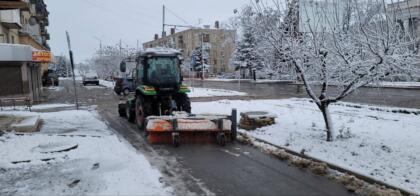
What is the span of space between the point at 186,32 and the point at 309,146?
305ft

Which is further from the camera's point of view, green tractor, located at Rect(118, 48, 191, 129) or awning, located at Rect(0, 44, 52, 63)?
awning, located at Rect(0, 44, 52, 63)

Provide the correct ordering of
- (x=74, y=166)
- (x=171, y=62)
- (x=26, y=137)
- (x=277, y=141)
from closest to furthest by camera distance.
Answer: (x=74, y=166)
(x=277, y=141)
(x=26, y=137)
(x=171, y=62)

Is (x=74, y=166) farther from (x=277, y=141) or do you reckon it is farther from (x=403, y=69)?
(x=403, y=69)

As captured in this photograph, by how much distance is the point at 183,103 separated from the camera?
1303cm

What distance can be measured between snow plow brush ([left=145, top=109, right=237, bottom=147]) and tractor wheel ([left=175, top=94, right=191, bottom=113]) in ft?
8.03

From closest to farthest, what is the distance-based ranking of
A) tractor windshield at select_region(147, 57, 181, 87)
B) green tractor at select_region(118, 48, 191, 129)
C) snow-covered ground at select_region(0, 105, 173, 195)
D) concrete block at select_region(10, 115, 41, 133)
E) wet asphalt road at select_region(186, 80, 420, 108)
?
1. snow-covered ground at select_region(0, 105, 173, 195)
2. concrete block at select_region(10, 115, 41, 133)
3. green tractor at select_region(118, 48, 191, 129)
4. tractor windshield at select_region(147, 57, 181, 87)
5. wet asphalt road at select_region(186, 80, 420, 108)

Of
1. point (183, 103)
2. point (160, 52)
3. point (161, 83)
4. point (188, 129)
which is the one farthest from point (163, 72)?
point (188, 129)

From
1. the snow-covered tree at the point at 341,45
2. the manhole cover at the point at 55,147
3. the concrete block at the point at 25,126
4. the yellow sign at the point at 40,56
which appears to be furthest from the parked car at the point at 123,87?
the snow-covered tree at the point at 341,45

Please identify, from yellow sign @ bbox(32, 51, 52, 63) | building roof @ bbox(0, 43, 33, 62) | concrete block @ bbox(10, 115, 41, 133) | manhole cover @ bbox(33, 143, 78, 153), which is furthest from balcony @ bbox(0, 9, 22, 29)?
manhole cover @ bbox(33, 143, 78, 153)

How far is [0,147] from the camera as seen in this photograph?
31.1ft

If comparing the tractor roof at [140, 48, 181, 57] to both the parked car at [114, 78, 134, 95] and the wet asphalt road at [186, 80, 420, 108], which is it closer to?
the wet asphalt road at [186, 80, 420, 108]

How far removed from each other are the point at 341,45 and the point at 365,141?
96.4 inches

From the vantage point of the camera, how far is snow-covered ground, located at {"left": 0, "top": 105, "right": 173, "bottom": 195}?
21.2 feet

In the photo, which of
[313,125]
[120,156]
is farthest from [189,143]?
[313,125]
